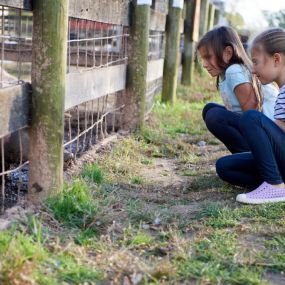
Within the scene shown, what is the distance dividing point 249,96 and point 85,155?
1155 millimetres

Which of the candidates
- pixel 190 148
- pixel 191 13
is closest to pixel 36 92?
pixel 190 148

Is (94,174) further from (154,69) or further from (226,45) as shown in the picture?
(154,69)

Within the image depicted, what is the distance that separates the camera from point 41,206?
3094 mm

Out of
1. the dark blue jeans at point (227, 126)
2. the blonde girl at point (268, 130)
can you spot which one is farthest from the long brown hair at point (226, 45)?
the blonde girl at point (268, 130)

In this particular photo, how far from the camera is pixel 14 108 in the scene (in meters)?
3.02

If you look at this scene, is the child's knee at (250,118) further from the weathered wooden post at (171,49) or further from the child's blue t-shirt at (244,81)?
the weathered wooden post at (171,49)

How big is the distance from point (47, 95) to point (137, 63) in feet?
8.30

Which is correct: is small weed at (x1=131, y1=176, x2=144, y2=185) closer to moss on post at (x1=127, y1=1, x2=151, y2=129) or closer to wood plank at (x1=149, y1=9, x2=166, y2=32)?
moss on post at (x1=127, y1=1, x2=151, y2=129)

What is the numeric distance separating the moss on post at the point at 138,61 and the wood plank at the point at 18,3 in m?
2.50

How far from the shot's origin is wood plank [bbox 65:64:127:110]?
397cm

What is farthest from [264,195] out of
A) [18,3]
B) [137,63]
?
[137,63]

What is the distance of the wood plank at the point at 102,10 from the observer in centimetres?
396

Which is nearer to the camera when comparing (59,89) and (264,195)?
(59,89)

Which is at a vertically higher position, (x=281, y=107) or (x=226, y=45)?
(x=226, y=45)
